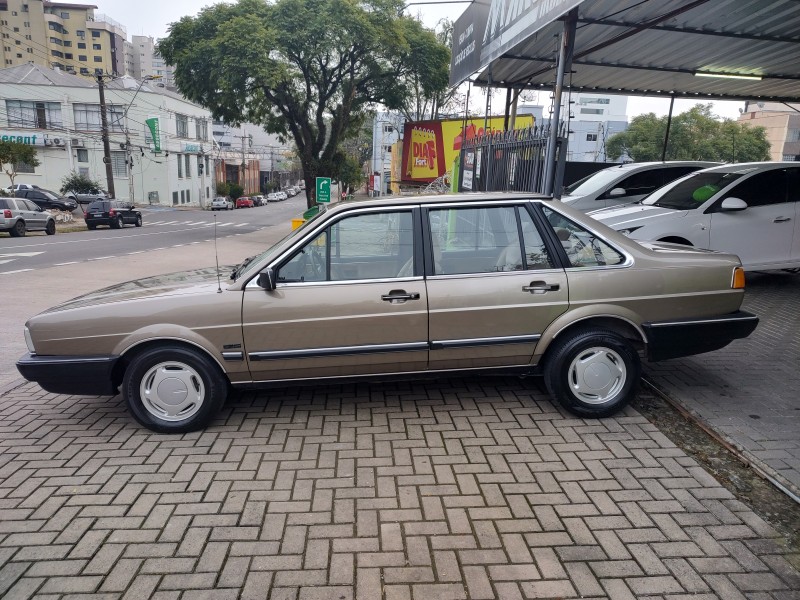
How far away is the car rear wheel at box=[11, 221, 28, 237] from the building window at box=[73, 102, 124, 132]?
29.3 meters

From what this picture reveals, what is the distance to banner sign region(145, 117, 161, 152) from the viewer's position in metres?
46.4

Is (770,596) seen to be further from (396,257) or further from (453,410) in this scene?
(396,257)

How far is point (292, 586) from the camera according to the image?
107 inches

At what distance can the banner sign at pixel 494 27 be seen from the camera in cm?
654

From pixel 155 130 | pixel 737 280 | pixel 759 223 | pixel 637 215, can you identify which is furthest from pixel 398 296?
pixel 155 130

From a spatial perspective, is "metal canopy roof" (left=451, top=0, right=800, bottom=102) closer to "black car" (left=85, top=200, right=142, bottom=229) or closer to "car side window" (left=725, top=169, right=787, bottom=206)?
"car side window" (left=725, top=169, right=787, bottom=206)

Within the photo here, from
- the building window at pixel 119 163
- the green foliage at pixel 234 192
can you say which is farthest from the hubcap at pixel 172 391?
the green foliage at pixel 234 192

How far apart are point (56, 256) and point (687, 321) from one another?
16.4 meters

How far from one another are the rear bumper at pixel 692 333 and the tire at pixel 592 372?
0.21 metres

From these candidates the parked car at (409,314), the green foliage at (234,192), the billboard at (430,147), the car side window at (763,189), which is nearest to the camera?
the parked car at (409,314)

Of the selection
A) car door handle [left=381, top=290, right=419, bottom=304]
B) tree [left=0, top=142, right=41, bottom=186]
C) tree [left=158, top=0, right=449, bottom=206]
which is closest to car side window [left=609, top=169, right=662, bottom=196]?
car door handle [left=381, top=290, right=419, bottom=304]

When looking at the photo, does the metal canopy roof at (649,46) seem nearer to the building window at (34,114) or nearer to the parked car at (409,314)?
the parked car at (409,314)

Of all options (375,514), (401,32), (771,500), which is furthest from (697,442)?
(401,32)

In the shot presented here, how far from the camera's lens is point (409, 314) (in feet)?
13.7
